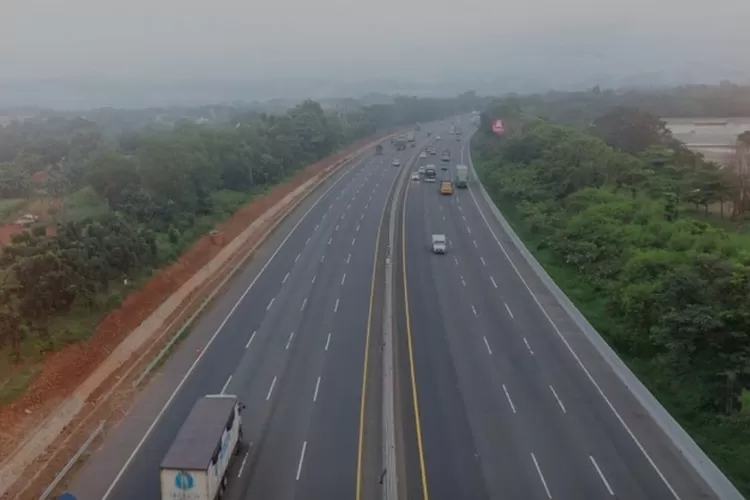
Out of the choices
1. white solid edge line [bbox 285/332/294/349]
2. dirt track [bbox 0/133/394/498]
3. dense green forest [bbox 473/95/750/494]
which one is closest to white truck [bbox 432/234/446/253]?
dense green forest [bbox 473/95/750/494]

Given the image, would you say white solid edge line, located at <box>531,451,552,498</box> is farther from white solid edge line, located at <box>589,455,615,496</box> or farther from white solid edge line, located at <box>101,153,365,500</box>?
white solid edge line, located at <box>101,153,365,500</box>

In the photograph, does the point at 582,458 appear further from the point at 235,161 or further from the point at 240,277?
the point at 235,161

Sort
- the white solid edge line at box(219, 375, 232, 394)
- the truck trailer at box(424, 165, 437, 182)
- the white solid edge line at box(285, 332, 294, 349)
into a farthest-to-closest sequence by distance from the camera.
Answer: the truck trailer at box(424, 165, 437, 182)
the white solid edge line at box(285, 332, 294, 349)
the white solid edge line at box(219, 375, 232, 394)

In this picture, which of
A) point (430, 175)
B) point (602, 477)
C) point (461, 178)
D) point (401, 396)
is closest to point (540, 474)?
point (602, 477)

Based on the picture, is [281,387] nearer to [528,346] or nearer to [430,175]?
[528,346]

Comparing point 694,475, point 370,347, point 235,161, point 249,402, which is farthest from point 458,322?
point 235,161
